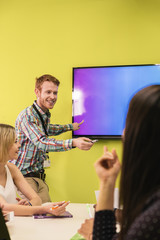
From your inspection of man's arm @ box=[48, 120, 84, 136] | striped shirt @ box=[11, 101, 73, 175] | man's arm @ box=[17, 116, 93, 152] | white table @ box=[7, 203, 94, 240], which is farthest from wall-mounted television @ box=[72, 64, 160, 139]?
white table @ box=[7, 203, 94, 240]

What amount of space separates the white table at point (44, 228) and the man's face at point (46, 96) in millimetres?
1411

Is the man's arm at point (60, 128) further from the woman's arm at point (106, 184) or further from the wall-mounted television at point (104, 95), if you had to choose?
the woman's arm at point (106, 184)

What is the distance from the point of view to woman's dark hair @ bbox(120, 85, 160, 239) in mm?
835

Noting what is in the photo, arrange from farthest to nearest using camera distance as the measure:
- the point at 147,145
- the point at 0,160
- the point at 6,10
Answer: the point at 6,10
the point at 0,160
the point at 147,145

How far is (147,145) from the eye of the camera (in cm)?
84

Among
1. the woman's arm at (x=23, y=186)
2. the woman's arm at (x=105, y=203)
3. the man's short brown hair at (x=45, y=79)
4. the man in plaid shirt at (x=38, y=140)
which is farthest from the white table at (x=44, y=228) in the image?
the man's short brown hair at (x=45, y=79)

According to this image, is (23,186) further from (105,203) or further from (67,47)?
(67,47)

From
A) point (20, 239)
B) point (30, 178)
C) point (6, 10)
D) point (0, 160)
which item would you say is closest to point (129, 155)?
point (20, 239)

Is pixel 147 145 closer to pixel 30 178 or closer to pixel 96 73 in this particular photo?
pixel 30 178

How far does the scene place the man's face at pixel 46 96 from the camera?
3.15 m

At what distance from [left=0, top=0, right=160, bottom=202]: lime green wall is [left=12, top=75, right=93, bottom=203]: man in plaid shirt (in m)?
0.51

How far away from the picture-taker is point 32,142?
297 centimetres

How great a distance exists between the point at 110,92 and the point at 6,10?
1.68 meters

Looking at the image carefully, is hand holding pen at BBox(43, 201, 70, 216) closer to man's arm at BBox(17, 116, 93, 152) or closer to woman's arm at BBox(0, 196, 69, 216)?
woman's arm at BBox(0, 196, 69, 216)
